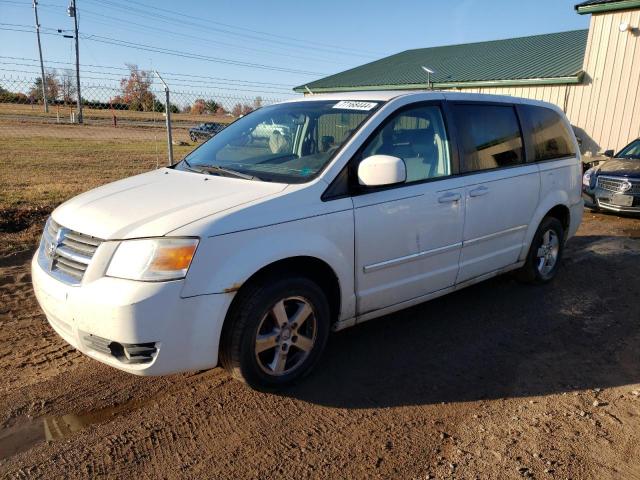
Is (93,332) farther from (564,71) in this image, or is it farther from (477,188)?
(564,71)

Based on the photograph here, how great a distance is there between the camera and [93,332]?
108 inches

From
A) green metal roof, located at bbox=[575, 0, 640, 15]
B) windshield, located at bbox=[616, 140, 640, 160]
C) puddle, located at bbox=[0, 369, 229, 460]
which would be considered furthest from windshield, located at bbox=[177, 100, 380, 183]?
green metal roof, located at bbox=[575, 0, 640, 15]

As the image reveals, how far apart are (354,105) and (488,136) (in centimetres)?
134

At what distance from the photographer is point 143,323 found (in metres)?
2.63

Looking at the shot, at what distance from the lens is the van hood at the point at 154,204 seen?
9.25 ft

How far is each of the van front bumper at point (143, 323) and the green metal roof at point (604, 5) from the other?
14.4m

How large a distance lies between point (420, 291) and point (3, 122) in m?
30.9

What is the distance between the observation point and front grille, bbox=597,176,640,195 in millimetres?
8969

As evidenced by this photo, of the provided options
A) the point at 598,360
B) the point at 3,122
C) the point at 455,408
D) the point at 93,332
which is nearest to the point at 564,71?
the point at 598,360

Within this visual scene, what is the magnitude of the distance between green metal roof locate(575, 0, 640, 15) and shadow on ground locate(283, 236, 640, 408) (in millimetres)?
10730

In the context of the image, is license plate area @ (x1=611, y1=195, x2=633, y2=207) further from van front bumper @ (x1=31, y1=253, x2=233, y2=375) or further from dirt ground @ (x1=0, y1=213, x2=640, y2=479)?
van front bumper @ (x1=31, y1=253, x2=233, y2=375)

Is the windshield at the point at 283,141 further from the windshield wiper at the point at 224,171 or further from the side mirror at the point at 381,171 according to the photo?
the side mirror at the point at 381,171

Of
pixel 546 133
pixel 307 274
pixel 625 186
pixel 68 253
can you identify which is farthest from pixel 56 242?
pixel 625 186

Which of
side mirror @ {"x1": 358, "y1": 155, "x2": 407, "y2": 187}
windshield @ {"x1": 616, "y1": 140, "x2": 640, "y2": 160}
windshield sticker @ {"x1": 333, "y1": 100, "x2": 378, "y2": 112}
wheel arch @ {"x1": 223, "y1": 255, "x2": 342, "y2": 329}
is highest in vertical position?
windshield sticker @ {"x1": 333, "y1": 100, "x2": 378, "y2": 112}
